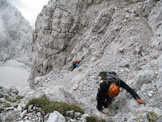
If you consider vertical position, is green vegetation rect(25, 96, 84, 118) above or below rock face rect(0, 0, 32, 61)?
below

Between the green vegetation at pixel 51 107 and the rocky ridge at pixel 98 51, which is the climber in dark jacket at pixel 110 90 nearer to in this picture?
the rocky ridge at pixel 98 51

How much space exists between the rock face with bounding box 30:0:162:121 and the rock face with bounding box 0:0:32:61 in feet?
132

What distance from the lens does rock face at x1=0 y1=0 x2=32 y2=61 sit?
60184mm

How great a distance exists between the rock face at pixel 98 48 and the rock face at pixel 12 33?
4030 centimetres

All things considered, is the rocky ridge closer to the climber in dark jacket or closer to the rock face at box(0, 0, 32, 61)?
the climber in dark jacket

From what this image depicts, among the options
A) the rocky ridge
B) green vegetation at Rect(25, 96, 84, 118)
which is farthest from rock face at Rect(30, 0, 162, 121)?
green vegetation at Rect(25, 96, 84, 118)

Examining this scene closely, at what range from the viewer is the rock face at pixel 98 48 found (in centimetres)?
468

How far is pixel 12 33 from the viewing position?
68000 millimetres

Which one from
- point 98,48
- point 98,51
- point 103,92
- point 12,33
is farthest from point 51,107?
point 12,33

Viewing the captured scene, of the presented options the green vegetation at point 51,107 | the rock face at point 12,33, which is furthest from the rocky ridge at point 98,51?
the rock face at point 12,33

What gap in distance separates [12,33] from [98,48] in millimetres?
69782

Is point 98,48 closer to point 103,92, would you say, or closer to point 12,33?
point 103,92

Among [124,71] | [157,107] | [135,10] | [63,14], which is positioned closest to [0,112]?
[157,107]

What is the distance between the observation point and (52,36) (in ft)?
79.5
